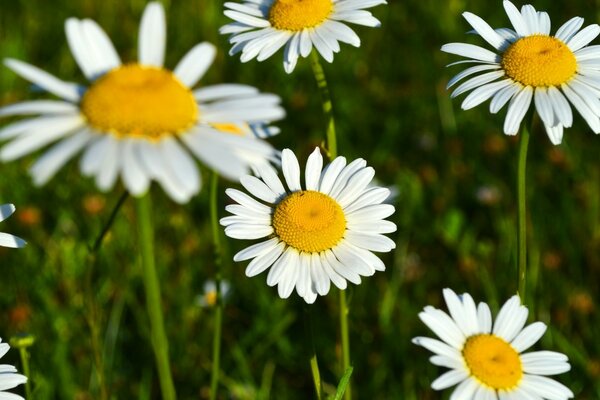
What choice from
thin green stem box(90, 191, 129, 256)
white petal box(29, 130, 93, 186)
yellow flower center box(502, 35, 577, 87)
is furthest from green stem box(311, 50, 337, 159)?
white petal box(29, 130, 93, 186)

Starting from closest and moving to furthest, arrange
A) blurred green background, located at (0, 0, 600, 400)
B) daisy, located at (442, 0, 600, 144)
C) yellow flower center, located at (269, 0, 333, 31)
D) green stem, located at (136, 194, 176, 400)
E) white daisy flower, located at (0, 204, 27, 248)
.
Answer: green stem, located at (136, 194, 176, 400) < white daisy flower, located at (0, 204, 27, 248) < daisy, located at (442, 0, 600, 144) < yellow flower center, located at (269, 0, 333, 31) < blurred green background, located at (0, 0, 600, 400)

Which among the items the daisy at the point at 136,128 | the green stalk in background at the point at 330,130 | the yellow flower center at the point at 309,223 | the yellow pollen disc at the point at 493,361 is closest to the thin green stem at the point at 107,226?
the daisy at the point at 136,128

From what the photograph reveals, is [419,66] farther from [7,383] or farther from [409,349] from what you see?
[7,383]

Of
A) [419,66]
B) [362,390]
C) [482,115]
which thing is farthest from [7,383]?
[419,66]

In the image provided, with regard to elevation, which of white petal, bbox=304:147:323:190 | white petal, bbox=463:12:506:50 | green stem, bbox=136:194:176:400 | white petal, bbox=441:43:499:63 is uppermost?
white petal, bbox=463:12:506:50

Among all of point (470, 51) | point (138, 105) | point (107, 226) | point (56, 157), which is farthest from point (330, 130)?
point (56, 157)

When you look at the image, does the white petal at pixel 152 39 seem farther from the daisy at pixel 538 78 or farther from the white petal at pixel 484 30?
the white petal at pixel 484 30

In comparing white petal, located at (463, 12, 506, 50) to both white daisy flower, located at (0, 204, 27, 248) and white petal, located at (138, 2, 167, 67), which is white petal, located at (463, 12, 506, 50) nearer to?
white petal, located at (138, 2, 167, 67)
